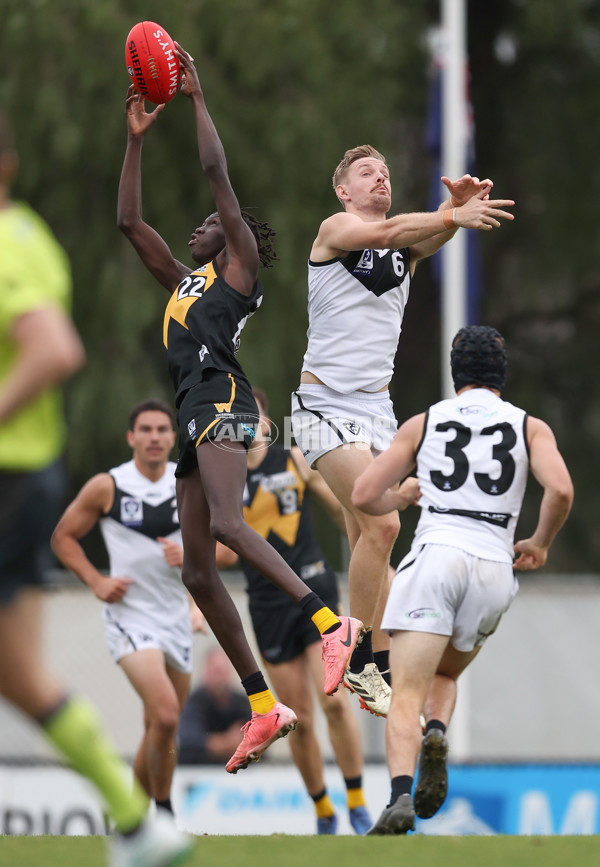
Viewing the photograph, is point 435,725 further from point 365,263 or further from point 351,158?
point 351,158

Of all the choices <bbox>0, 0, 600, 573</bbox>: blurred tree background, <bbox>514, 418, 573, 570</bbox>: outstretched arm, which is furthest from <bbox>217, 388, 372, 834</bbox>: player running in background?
<bbox>0, 0, 600, 573</bbox>: blurred tree background

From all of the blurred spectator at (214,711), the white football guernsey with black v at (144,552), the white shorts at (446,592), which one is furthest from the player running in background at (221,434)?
the blurred spectator at (214,711)

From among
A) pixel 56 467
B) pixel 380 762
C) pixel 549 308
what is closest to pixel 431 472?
pixel 56 467

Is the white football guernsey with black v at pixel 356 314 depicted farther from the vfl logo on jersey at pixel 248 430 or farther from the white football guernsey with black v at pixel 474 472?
the white football guernsey with black v at pixel 474 472

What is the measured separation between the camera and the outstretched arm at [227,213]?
265 inches

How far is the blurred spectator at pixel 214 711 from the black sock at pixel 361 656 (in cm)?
482

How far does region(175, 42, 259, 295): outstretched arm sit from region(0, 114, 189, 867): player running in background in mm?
2410

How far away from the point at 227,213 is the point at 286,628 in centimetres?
399

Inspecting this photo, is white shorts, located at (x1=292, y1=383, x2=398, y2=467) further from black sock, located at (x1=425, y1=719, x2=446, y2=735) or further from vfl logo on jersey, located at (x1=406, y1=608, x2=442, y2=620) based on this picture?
black sock, located at (x1=425, y1=719, x2=446, y2=735)

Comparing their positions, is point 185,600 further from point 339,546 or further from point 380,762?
point 339,546

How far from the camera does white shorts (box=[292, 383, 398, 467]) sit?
7.42m

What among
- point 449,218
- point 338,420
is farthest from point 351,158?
point 338,420

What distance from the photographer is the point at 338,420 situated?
7422 mm

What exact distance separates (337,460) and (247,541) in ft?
3.44
